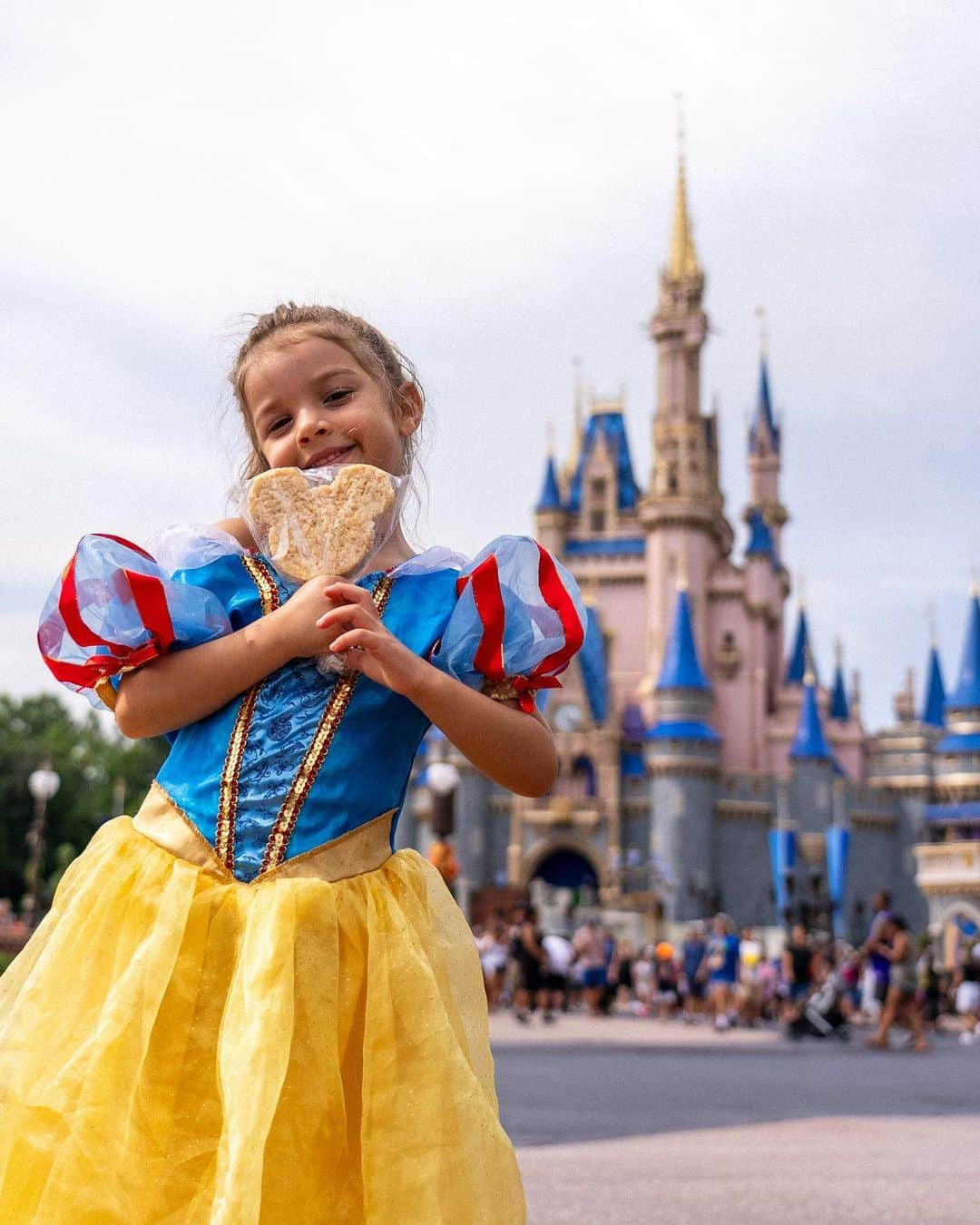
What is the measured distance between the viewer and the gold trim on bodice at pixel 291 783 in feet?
6.61

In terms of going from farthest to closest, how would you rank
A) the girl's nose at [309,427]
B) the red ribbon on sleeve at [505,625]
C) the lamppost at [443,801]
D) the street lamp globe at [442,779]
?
the street lamp globe at [442,779], the lamppost at [443,801], the girl's nose at [309,427], the red ribbon on sleeve at [505,625]

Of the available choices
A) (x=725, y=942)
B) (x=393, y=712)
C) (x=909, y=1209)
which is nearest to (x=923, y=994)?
(x=725, y=942)

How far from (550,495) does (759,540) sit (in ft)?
24.1

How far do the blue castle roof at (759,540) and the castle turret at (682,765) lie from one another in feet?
15.0

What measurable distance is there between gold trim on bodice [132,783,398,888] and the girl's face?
19.8 inches

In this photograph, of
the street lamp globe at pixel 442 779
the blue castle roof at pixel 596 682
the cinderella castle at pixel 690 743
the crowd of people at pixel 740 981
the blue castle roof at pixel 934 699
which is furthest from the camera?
the blue castle roof at pixel 934 699

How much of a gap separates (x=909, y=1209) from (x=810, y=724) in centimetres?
4756

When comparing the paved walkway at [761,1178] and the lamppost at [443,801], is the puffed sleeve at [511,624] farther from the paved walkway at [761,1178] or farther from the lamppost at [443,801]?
the lamppost at [443,801]

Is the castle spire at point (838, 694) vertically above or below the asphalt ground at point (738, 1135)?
above

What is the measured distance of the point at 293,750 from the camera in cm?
206

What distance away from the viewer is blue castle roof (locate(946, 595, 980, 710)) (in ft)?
164

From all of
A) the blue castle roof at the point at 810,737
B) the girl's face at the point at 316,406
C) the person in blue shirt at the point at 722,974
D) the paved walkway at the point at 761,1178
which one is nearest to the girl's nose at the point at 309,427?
the girl's face at the point at 316,406

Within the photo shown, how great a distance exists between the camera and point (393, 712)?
6.99 ft

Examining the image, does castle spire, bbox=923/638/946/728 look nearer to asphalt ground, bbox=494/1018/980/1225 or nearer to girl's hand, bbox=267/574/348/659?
asphalt ground, bbox=494/1018/980/1225
